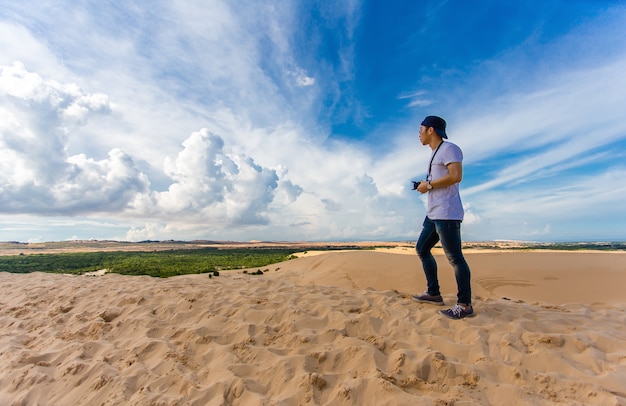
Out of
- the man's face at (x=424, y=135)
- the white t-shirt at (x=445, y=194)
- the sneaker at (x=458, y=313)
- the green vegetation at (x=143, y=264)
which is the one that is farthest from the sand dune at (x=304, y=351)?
the green vegetation at (x=143, y=264)

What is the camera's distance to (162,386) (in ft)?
9.37

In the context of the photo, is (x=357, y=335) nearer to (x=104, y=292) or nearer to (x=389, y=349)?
(x=389, y=349)

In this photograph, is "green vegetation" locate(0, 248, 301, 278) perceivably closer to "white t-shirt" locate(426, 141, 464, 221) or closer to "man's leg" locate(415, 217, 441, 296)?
"man's leg" locate(415, 217, 441, 296)

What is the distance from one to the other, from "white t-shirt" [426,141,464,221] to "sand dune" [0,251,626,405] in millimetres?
1311

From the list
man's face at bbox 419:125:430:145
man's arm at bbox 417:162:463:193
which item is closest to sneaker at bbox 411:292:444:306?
man's arm at bbox 417:162:463:193

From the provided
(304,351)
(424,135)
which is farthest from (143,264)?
(424,135)

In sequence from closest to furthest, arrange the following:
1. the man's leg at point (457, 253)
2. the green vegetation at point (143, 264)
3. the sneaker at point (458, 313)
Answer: the sneaker at point (458, 313), the man's leg at point (457, 253), the green vegetation at point (143, 264)

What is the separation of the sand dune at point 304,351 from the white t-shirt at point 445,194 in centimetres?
131

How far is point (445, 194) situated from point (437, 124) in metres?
1.08

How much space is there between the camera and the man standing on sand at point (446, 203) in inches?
166

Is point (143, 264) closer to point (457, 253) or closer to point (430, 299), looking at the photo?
point (430, 299)

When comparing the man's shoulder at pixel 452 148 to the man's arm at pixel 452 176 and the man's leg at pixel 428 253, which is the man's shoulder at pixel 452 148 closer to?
the man's arm at pixel 452 176

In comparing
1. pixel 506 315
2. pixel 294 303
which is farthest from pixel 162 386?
pixel 506 315

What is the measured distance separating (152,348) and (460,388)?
308 cm
